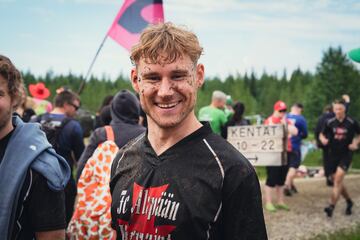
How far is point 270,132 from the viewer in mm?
6793

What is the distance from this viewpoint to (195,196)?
1.74 meters

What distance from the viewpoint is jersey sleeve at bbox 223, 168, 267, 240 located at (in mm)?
1718

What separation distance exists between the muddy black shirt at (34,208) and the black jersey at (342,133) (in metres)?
7.08

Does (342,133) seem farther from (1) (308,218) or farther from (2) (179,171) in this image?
Result: (2) (179,171)

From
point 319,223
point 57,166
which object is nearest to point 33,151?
point 57,166

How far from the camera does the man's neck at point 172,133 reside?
1.90m

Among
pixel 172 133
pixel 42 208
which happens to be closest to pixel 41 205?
pixel 42 208

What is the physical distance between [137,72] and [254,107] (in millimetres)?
58769

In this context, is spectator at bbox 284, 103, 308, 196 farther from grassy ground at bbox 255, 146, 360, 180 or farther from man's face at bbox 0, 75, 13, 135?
man's face at bbox 0, 75, 13, 135

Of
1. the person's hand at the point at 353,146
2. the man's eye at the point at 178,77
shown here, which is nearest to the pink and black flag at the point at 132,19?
the person's hand at the point at 353,146

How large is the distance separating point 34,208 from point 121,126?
201 cm

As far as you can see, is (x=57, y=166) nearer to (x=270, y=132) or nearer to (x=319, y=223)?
(x=270, y=132)

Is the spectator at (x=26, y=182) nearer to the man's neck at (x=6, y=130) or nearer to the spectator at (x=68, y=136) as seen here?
the man's neck at (x=6, y=130)

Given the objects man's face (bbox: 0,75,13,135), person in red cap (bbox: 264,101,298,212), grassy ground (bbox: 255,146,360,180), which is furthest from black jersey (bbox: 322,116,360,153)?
man's face (bbox: 0,75,13,135)
